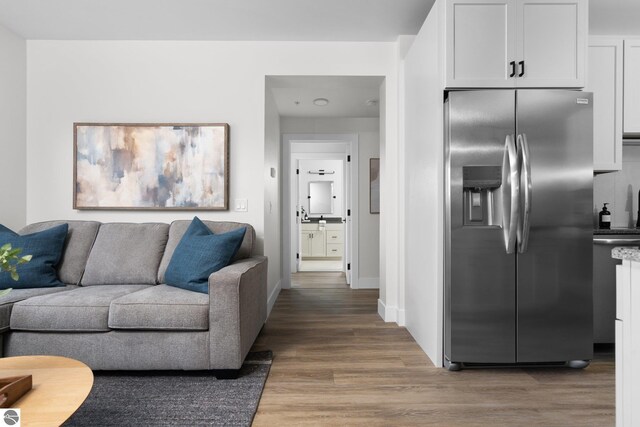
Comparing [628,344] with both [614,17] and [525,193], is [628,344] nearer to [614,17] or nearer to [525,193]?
[525,193]

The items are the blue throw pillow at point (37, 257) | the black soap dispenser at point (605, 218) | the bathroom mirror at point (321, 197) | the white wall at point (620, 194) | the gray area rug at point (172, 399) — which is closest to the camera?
the gray area rug at point (172, 399)

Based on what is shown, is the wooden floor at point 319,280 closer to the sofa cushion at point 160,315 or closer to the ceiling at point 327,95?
the ceiling at point 327,95

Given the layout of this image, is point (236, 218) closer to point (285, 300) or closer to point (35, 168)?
point (285, 300)

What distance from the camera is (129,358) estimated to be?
2.04 m

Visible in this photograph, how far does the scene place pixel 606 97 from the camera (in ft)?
8.84

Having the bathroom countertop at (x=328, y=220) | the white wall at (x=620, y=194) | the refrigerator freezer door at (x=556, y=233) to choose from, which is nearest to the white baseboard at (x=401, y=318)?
the refrigerator freezer door at (x=556, y=233)

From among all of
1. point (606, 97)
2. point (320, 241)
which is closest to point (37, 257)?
point (606, 97)

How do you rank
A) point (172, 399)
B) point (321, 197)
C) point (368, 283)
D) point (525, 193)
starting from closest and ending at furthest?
point (172, 399) < point (525, 193) < point (368, 283) < point (321, 197)

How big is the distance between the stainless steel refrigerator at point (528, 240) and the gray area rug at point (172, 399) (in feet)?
4.28

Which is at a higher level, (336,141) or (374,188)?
(336,141)

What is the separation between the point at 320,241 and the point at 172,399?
5941mm

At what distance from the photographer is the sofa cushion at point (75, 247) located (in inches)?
102

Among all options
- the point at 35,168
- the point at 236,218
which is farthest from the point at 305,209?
the point at 35,168

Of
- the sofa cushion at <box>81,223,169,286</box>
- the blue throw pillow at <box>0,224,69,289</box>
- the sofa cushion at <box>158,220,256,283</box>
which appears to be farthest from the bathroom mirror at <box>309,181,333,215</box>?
the blue throw pillow at <box>0,224,69,289</box>
